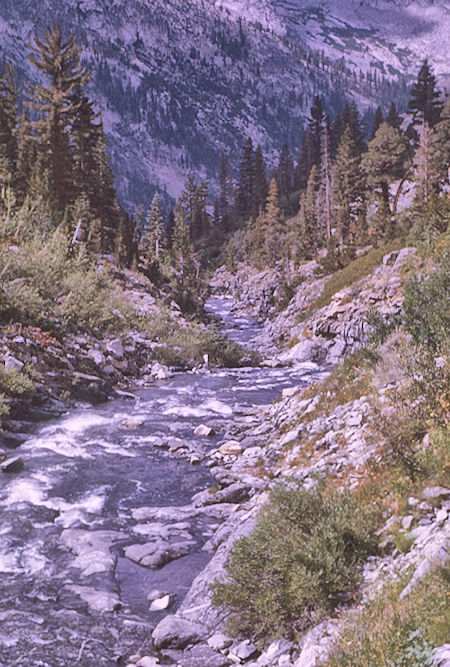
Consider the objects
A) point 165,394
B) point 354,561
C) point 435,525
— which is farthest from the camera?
point 165,394

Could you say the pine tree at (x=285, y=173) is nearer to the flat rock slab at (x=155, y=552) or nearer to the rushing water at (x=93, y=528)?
the rushing water at (x=93, y=528)

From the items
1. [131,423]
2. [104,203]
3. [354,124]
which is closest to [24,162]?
[104,203]

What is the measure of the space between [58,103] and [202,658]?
1502 inches

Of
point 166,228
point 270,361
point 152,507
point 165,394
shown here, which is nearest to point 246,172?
point 166,228

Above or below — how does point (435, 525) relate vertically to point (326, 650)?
above

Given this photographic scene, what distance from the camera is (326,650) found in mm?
3799

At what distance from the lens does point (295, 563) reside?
4.88m

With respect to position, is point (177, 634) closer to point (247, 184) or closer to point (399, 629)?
point (399, 629)

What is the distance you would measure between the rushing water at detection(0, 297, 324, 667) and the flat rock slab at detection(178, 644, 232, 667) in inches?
26.7

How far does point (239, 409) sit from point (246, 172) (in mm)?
90469

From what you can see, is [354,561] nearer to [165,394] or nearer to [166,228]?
[165,394]

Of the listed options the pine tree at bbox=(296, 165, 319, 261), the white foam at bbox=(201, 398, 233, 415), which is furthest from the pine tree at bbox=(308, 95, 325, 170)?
the white foam at bbox=(201, 398, 233, 415)

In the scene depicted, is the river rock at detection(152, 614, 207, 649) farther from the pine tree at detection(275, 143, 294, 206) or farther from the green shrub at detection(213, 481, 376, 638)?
the pine tree at detection(275, 143, 294, 206)

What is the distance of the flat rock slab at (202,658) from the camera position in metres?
4.60
